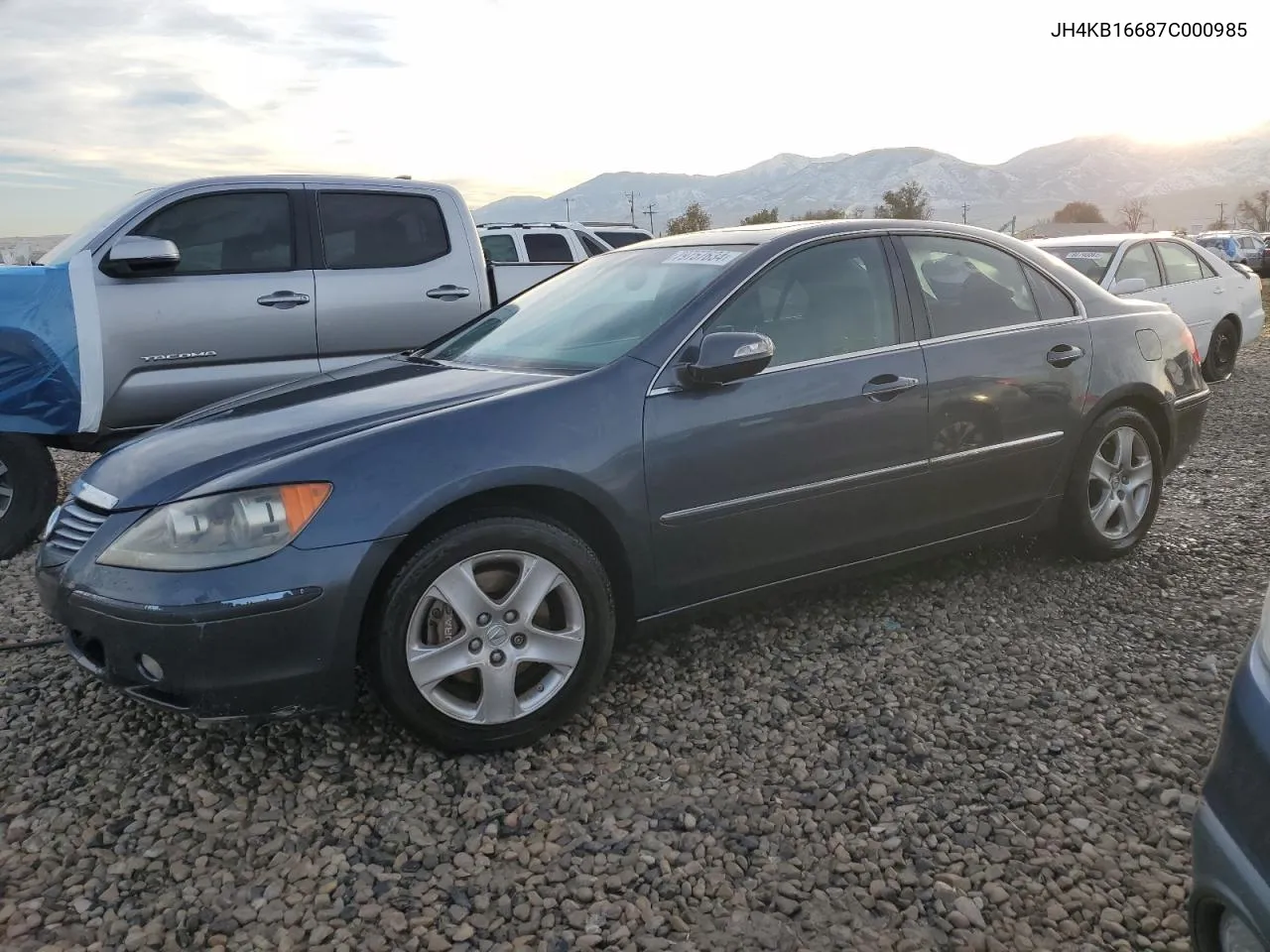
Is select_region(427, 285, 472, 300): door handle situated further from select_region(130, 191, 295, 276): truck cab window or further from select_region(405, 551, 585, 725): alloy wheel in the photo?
select_region(405, 551, 585, 725): alloy wheel

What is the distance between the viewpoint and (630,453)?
3111mm

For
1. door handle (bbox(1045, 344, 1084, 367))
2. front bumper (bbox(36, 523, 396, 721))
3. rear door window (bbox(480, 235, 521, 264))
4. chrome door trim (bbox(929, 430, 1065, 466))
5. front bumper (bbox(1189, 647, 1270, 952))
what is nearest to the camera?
front bumper (bbox(1189, 647, 1270, 952))

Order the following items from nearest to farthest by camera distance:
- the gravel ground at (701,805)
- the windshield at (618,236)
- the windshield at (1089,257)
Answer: the gravel ground at (701,805)
the windshield at (1089,257)
the windshield at (618,236)

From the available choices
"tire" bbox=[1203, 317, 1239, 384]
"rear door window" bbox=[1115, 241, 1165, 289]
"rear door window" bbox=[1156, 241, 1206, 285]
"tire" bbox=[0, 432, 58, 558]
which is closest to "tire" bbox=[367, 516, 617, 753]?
"tire" bbox=[0, 432, 58, 558]

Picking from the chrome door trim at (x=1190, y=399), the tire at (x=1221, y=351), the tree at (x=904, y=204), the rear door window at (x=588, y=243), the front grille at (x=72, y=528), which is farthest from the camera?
the tree at (x=904, y=204)

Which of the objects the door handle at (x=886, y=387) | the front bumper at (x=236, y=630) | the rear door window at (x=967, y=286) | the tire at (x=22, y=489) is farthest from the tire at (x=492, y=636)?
the tire at (x=22, y=489)

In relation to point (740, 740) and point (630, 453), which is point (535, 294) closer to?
point (630, 453)

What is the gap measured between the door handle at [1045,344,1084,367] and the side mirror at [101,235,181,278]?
14.0 ft

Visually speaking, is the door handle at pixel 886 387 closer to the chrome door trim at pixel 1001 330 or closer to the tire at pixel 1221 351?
the chrome door trim at pixel 1001 330

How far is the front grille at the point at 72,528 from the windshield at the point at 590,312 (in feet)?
4.49

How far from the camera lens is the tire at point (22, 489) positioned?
4.95 metres

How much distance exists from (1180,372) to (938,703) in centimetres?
236

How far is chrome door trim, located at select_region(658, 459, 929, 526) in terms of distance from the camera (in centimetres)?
322

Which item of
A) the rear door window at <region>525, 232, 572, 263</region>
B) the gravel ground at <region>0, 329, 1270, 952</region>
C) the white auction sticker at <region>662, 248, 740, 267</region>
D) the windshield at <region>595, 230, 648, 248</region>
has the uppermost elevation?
the windshield at <region>595, 230, 648, 248</region>
